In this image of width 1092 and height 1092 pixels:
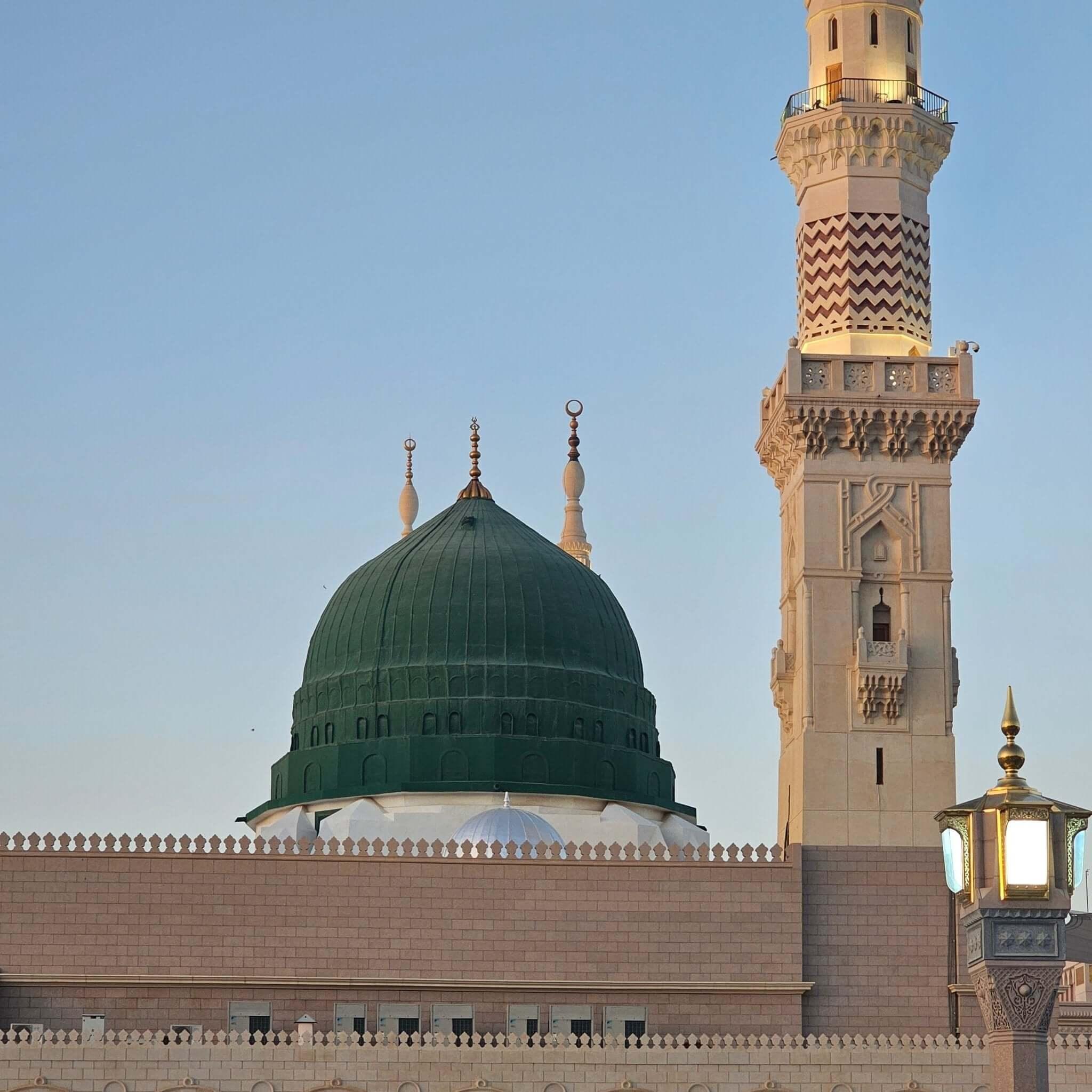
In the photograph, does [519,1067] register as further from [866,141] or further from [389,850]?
[866,141]

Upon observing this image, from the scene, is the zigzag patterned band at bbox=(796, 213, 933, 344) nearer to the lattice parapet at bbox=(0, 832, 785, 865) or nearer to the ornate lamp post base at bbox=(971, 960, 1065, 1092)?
the lattice parapet at bbox=(0, 832, 785, 865)

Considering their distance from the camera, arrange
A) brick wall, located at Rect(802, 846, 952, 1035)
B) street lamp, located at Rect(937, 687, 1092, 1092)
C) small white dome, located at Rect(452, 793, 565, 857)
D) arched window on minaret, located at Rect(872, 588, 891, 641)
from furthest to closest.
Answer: small white dome, located at Rect(452, 793, 565, 857) → arched window on minaret, located at Rect(872, 588, 891, 641) → brick wall, located at Rect(802, 846, 952, 1035) → street lamp, located at Rect(937, 687, 1092, 1092)

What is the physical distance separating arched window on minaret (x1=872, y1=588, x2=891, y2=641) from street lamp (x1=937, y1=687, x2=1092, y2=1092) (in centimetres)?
1628

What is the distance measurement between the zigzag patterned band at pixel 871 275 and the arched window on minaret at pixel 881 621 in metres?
3.58

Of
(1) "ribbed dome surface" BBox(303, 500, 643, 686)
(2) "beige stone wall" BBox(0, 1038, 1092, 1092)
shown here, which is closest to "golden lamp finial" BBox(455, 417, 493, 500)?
(1) "ribbed dome surface" BBox(303, 500, 643, 686)

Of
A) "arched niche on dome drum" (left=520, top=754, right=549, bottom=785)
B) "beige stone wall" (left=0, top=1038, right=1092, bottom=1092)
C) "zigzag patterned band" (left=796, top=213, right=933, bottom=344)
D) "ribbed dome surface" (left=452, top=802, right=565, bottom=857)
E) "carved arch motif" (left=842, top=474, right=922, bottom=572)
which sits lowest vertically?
"beige stone wall" (left=0, top=1038, right=1092, bottom=1092)

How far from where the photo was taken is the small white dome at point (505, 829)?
100 ft

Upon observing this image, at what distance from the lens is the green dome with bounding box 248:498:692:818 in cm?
3409

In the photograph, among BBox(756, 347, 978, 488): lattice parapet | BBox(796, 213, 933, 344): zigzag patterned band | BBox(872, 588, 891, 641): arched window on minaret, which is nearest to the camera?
BBox(872, 588, 891, 641): arched window on minaret

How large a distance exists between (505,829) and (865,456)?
23.9 ft

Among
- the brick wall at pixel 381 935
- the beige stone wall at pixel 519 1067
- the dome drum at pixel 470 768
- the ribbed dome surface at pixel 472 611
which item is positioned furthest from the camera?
the ribbed dome surface at pixel 472 611

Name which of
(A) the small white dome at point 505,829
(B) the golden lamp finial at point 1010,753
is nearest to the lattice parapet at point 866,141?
(A) the small white dome at point 505,829

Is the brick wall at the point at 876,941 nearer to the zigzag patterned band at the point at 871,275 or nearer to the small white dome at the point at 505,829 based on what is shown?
the small white dome at the point at 505,829

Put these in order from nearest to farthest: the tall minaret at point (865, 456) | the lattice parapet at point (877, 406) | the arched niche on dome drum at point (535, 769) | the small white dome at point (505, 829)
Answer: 1. the tall minaret at point (865, 456)
2. the lattice parapet at point (877, 406)
3. the small white dome at point (505, 829)
4. the arched niche on dome drum at point (535, 769)
